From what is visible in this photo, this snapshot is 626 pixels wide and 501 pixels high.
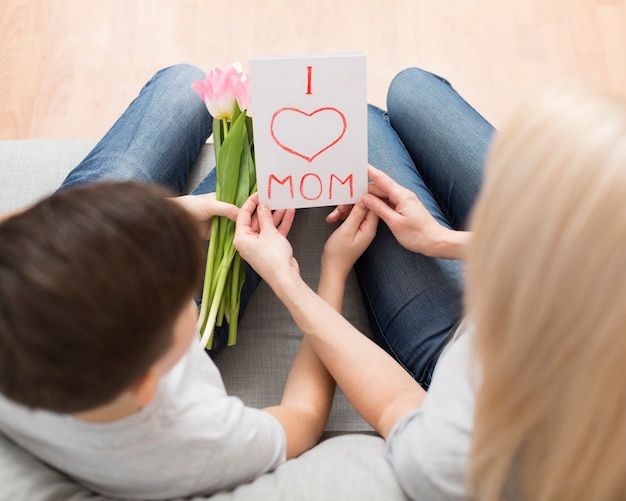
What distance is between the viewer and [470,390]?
0.70 metres

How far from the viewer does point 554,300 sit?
53cm

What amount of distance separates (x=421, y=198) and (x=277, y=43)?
84 cm

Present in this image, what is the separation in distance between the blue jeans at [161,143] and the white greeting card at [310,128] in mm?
179

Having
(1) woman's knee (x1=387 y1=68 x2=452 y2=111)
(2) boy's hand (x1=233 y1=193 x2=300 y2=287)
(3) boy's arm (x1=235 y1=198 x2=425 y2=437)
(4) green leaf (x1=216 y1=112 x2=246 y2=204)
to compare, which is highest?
(1) woman's knee (x1=387 y1=68 x2=452 y2=111)

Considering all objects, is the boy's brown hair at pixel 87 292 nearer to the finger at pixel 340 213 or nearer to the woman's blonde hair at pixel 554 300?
the woman's blonde hair at pixel 554 300

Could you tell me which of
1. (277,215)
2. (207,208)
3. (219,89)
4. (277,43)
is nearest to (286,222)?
(277,215)

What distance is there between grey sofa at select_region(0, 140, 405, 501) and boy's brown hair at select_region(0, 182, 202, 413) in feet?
0.58

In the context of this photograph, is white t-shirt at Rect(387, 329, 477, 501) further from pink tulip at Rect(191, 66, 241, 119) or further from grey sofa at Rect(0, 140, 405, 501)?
pink tulip at Rect(191, 66, 241, 119)

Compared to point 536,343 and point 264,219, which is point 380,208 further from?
point 536,343

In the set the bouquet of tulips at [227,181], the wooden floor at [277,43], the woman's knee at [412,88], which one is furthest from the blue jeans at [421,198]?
the wooden floor at [277,43]

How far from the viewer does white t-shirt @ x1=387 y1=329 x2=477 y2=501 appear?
67 cm

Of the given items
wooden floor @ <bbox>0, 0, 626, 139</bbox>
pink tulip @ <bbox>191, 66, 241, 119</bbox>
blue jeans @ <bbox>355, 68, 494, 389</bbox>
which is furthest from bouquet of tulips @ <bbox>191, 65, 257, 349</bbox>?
wooden floor @ <bbox>0, 0, 626, 139</bbox>

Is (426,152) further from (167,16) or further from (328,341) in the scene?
(167,16)

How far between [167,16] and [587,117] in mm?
1473
